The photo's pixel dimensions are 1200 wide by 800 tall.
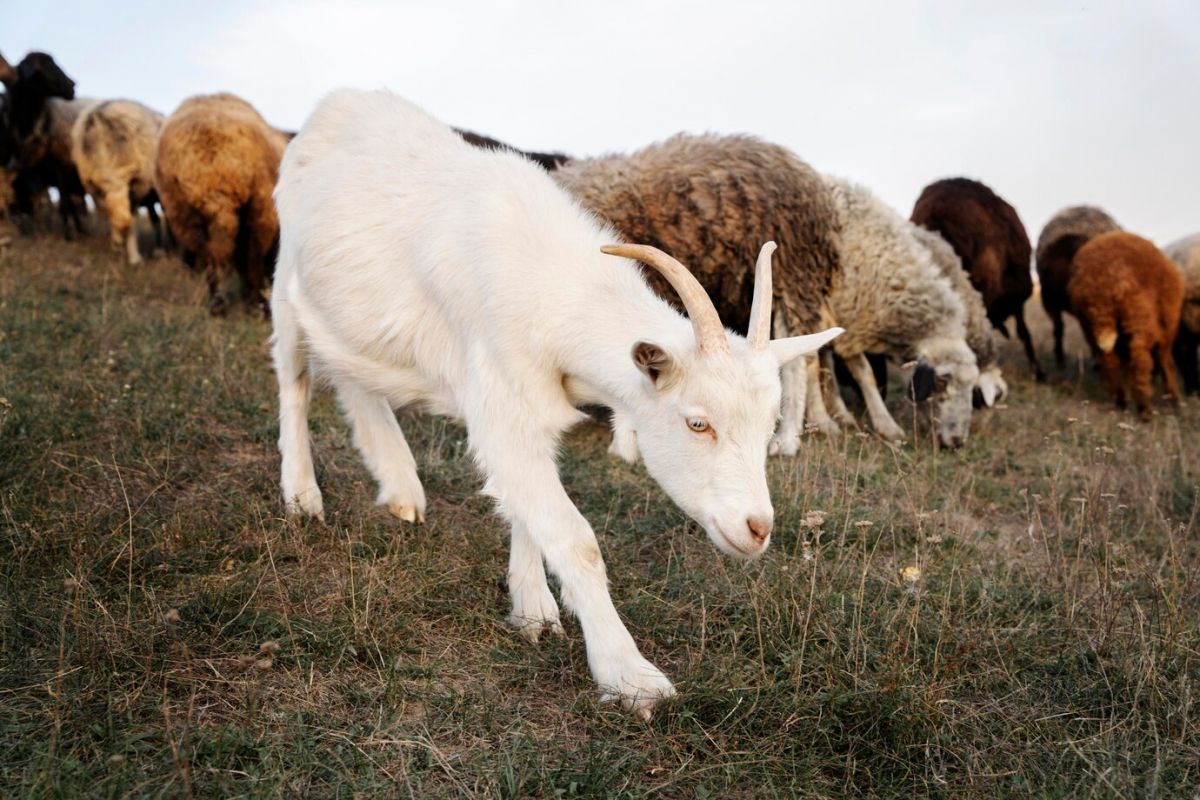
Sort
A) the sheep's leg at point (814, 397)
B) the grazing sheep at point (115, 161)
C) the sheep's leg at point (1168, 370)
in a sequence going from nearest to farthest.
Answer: the sheep's leg at point (814, 397), the sheep's leg at point (1168, 370), the grazing sheep at point (115, 161)

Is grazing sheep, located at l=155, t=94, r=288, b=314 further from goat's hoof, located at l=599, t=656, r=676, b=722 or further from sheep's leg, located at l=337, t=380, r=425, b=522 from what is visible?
goat's hoof, located at l=599, t=656, r=676, b=722

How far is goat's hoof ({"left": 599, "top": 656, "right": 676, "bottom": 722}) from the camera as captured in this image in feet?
10.6

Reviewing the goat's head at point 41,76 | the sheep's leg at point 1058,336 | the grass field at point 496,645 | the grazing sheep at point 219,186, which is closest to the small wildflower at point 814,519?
the grass field at point 496,645

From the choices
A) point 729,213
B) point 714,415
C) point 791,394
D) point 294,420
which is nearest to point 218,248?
point 729,213

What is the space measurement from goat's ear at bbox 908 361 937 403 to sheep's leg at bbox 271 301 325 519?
5.56 metres

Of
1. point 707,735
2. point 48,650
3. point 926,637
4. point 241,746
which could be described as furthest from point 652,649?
point 48,650

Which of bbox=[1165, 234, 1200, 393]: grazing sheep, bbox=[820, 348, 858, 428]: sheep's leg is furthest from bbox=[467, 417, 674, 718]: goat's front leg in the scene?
bbox=[1165, 234, 1200, 393]: grazing sheep

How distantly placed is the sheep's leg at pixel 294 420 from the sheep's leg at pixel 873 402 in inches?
212

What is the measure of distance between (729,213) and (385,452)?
3406 millimetres

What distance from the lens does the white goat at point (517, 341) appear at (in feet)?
10.7

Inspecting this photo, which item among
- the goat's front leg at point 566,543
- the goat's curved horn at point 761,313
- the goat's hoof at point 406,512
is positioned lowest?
the goat's hoof at point 406,512

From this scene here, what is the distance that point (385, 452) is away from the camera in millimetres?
5031

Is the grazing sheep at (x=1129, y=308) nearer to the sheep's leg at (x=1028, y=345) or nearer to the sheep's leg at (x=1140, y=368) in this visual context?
the sheep's leg at (x=1140, y=368)

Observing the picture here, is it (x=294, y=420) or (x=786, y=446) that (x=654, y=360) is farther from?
(x=786, y=446)
